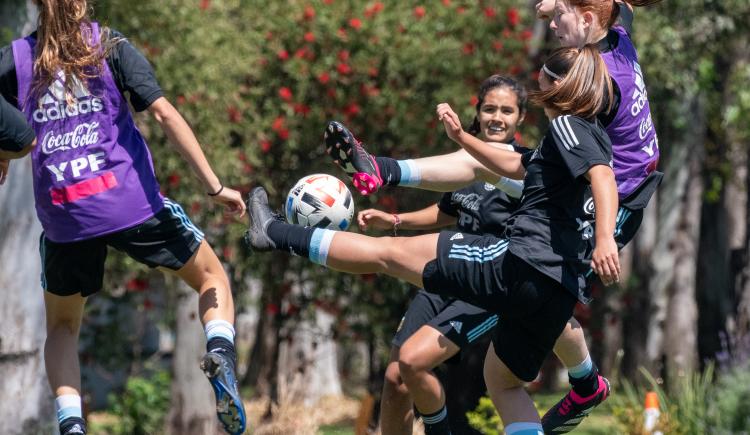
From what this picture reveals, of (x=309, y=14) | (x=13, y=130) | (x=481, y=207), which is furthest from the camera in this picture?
(x=309, y=14)

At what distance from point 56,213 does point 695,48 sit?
9164 mm

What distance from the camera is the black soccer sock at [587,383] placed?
19.8 feet

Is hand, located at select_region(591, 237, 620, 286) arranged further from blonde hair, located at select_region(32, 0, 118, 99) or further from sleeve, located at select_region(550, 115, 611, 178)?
blonde hair, located at select_region(32, 0, 118, 99)

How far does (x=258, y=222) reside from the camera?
5500mm

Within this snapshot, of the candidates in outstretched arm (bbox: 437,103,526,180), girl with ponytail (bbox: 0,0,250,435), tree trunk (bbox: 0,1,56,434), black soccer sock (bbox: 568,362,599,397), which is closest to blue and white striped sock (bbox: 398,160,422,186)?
outstretched arm (bbox: 437,103,526,180)

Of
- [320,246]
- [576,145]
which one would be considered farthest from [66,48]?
[576,145]

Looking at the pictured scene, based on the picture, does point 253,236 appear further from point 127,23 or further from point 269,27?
point 269,27

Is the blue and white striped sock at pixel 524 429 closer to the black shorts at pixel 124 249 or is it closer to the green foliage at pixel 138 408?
the black shorts at pixel 124 249

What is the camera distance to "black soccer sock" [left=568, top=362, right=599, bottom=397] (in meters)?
6.03

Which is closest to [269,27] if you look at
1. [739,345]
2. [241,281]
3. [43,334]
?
[241,281]

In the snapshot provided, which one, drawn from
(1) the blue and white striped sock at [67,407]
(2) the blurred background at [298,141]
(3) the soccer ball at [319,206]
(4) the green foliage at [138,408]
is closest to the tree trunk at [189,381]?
(2) the blurred background at [298,141]

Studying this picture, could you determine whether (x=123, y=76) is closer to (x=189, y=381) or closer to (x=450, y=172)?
(x=450, y=172)

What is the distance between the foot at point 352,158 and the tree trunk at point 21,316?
295 cm

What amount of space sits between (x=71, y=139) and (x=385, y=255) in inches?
57.2
